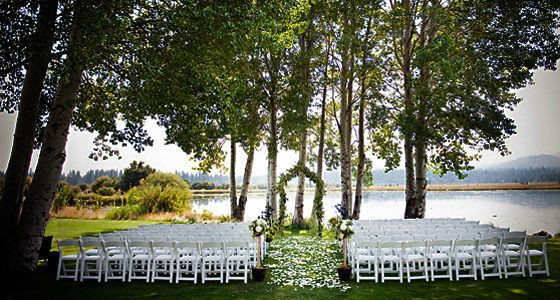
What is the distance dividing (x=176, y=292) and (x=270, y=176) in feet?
39.4

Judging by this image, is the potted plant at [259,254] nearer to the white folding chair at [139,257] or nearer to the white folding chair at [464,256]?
the white folding chair at [139,257]

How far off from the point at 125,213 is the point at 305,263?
56.2 feet

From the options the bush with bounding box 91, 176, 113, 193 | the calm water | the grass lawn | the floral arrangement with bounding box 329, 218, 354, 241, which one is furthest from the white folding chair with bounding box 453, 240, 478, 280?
the bush with bounding box 91, 176, 113, 193

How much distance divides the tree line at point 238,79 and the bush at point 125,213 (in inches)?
197

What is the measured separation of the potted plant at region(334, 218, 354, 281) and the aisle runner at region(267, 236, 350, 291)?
0.22 meters

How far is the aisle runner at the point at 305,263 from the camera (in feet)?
26.7

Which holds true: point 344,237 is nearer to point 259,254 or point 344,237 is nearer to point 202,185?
point 259,254

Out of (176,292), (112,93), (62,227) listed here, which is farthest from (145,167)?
(176,292)

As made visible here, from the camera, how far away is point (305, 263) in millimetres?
10203

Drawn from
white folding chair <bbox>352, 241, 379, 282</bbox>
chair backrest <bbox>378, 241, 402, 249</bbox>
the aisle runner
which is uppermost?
chair backrest <bbox>378, 241, 402, 249</bbox>

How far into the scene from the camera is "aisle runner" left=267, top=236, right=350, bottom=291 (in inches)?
320

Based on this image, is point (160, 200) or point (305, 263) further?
point (160, 200)

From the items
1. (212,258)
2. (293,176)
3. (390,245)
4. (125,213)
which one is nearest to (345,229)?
(390,245)

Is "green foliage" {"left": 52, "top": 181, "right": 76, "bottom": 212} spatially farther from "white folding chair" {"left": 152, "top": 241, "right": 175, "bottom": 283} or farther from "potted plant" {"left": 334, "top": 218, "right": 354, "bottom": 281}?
"potted plant" {"left": 334, "top": 218, "right": 354, "bottom": 281}
